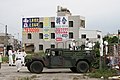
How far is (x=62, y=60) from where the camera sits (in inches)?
938

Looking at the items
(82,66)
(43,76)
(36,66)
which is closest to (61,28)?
(82,66)

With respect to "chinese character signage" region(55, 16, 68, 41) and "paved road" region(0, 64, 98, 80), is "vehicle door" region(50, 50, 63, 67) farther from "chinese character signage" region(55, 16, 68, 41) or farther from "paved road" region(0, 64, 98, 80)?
"chinese character signage" region(55, 16, 68, 41)

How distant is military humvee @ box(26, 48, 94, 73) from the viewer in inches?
933

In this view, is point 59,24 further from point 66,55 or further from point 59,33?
point 66,55

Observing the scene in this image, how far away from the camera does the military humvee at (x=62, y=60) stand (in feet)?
77.8

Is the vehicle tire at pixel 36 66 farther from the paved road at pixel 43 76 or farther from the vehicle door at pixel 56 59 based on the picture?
the vehicle door at pixel 56 59

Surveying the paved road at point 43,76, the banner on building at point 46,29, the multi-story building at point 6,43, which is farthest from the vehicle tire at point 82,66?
the banner on building at point 46,29

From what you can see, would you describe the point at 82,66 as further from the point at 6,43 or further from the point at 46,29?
the point at 6,43

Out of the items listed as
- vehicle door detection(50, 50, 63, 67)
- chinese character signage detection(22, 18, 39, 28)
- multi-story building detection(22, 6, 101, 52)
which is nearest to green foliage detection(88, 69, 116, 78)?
vehicle door detection(50, 50, 63, 67)

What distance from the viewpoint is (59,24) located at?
235ft

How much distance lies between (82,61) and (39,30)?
55465 mm

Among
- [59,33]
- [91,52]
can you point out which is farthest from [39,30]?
[91,52]

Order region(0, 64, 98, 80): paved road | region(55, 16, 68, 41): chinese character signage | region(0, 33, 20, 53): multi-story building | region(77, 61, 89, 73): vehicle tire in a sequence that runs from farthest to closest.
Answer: region(0, 33, 20, 53): multi-story building
region(55, 16, 68, 41): chinese character signage
region(77, 61, 89, 73): vehicle tire
region(0, 64, 98, 80): paved road

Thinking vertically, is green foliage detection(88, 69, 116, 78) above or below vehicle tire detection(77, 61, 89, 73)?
below
